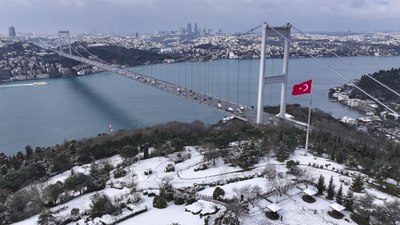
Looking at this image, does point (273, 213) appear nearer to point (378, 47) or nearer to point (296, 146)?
point (296, 146)

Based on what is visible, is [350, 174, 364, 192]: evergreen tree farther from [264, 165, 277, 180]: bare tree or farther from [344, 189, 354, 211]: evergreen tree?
[264, 165, 277, 180]: bare tree

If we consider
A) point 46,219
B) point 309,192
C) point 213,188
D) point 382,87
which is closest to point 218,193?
point 213,188

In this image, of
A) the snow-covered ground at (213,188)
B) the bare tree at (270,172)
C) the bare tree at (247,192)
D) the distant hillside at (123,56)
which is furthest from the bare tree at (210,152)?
the distant hillside at (123,56)

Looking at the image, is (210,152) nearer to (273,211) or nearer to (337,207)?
(273,211)

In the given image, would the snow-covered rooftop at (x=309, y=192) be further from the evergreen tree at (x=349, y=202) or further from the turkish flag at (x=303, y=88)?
the turkish flag at (x=303, y=88)

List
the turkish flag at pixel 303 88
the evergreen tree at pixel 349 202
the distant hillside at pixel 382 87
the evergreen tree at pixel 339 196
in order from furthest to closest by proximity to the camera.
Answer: the distant hillside at pixel 382 87 → the turkish flag at pixel 303 88 → the evergreen tree at pixel 339 196 → the evergreen tree at pixel 349 202

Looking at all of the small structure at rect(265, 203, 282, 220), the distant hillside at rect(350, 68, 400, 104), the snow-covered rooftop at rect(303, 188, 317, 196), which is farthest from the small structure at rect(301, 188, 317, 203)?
the distant hillside at rect(350, 68, 400, 104)

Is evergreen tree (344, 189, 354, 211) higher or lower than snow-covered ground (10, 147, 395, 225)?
higher
